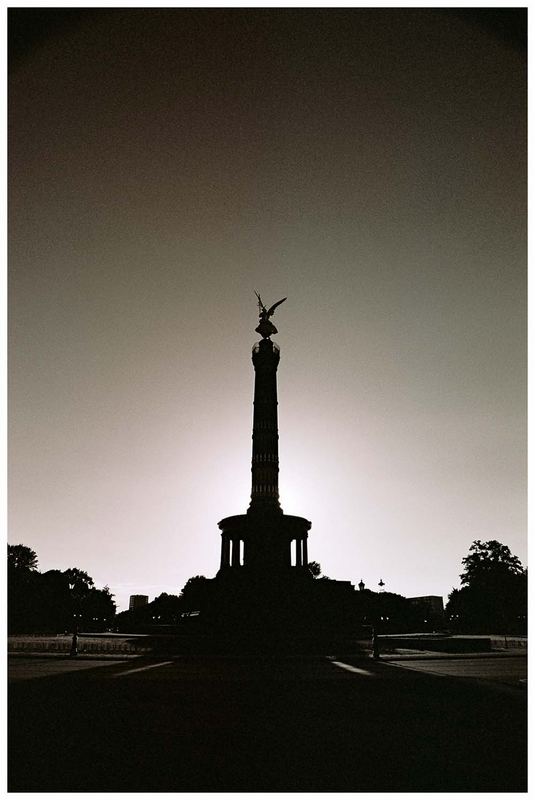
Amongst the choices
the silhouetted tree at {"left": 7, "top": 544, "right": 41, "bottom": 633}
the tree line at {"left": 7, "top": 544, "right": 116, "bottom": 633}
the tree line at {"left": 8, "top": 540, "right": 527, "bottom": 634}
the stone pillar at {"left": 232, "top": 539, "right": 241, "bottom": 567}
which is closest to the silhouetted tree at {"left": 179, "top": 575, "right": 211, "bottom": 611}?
the tree line at {"left": 8, "top": 540, "right": 527, "bottom": 634}

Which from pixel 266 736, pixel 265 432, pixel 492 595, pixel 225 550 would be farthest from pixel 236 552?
pixel 266 736

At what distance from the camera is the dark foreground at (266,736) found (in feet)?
23.3

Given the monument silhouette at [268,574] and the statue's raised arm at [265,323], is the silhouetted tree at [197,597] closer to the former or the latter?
the monument silhouette at [268,574]

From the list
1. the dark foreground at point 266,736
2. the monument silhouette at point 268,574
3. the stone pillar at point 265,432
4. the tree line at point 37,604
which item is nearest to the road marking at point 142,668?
the dark foreground at point 266,736

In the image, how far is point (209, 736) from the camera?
9.13 m

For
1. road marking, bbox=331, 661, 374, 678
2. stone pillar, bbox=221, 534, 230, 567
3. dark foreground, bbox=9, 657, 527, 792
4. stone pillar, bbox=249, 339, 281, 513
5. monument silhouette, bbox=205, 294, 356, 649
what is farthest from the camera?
stone pillar, bbox=249, 339, 281, 513

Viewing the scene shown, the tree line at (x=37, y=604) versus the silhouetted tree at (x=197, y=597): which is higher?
the silhouetted tree at (x=197, y=597)

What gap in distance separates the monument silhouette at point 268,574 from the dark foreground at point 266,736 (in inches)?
633

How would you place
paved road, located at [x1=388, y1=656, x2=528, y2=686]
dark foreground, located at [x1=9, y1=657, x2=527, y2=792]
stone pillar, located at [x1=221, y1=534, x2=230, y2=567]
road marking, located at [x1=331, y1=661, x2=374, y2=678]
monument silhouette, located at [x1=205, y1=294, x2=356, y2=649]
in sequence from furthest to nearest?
1. stone pillar, located at [x1=221, y1=534, x2=230, y2=567]
2. monument silhouette, located at [x1=205, y1=294, x2=356, y2=649]
3. road marking, located at [x1=331, y1=661, x2=374, y2=678]
4. paved road, located at [x1=388, y1=656, x2=528, y2=686]
5. dark foreground, located at [x1=9, y1=657, x2=527, y2=792]

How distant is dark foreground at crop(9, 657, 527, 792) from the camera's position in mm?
7102

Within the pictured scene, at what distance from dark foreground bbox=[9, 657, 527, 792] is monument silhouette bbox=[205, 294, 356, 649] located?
16.1 metres

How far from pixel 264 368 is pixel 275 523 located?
52.7 feet

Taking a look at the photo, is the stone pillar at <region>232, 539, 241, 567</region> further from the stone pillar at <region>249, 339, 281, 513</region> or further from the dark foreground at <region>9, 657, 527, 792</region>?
the dark foreground at <region>9, 657, 527, 792</region>

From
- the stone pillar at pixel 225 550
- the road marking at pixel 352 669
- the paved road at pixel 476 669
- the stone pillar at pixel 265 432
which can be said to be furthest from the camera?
the stone pillar at pixel 265 432
